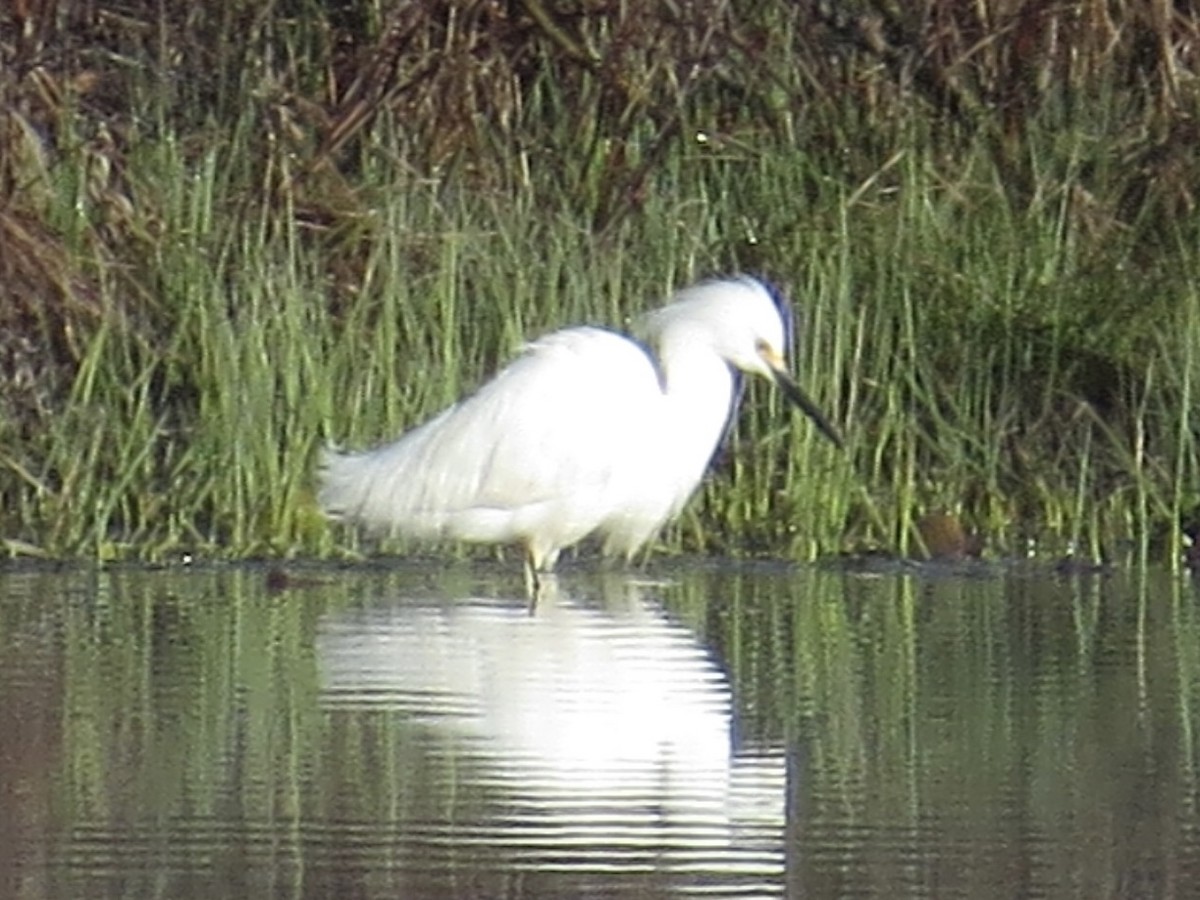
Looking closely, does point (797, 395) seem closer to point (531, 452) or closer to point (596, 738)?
point (531, 452)

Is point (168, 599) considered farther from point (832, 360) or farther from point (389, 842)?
point (389, 842)

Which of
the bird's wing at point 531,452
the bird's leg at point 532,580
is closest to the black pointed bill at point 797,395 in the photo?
the bird's wing at point 531,452

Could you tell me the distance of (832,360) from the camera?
9305 mm

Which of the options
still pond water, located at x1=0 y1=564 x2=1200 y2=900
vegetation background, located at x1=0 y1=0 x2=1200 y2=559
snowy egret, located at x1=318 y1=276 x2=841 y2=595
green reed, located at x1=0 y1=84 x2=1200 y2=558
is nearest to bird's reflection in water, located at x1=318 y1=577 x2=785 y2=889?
still pond water, located at x1=0 y1=564 x2=1200 y2=900

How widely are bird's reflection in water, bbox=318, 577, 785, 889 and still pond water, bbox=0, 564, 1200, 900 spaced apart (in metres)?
0.01

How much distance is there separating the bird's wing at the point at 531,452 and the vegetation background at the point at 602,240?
37 centimetres

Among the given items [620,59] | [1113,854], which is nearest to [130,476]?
[620,59]

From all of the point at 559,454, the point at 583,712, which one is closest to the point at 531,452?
the point at 559,454

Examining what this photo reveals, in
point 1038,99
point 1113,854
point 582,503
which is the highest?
point 1038,99

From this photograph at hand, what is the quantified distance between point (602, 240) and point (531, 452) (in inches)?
62.1

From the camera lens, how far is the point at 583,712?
20.0 feet

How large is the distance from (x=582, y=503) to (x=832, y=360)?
3.68 ft

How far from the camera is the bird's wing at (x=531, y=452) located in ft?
27.7

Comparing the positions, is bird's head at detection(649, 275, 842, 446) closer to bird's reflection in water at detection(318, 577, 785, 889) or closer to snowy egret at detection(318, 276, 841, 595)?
snowy egret at detection(318, 276, 841, 595)
